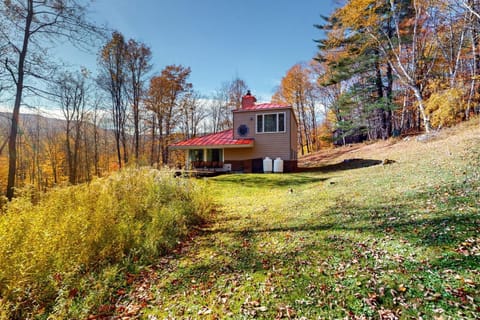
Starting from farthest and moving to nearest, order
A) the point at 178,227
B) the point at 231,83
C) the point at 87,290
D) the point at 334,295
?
the point at 231,83 → the point at 178,227 → the point at 87,290 → the point at 334,295

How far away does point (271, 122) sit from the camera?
13.6 metres

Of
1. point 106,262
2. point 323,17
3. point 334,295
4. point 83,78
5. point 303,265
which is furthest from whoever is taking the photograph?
point 323,17

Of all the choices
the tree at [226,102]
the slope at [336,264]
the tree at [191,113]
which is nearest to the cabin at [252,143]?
the tree at [191,113]

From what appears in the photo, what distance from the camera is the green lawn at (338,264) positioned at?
1.96 meters

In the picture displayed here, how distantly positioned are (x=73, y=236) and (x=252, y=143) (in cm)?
1132

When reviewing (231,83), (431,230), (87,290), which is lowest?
(87,290)

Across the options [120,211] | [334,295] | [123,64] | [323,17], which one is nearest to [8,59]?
[120,211]

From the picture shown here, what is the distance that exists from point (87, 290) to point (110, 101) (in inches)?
661

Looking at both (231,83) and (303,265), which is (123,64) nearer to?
(231,83)

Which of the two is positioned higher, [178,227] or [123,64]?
[123,64]

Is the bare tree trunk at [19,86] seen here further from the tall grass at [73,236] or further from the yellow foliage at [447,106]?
the yellow foliage at [447,106]

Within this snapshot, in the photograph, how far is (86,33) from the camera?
22.4 feet

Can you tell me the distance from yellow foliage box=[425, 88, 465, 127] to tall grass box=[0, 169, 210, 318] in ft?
45.0

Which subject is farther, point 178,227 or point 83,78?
point 83,78
